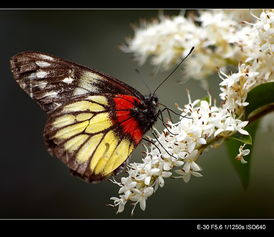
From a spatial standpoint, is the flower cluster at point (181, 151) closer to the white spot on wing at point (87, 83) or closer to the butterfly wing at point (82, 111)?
the butterfly wing at point (82, 111)

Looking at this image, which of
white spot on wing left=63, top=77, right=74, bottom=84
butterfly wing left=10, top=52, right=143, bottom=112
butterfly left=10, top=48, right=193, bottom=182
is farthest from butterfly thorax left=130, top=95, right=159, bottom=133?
white spot on wing left=63, top=77, right=74, bottom=84

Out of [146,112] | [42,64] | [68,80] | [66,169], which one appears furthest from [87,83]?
[66,169]

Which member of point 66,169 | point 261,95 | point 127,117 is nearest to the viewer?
point 261,95

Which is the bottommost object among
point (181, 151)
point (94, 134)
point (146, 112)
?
point (181, 151)

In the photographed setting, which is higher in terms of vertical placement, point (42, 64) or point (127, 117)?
point (42, 64)

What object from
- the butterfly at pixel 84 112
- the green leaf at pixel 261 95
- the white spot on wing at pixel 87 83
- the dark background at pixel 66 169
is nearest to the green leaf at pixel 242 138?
the green leaf at pixel 261 95

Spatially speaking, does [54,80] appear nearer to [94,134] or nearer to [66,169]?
[94,134]
